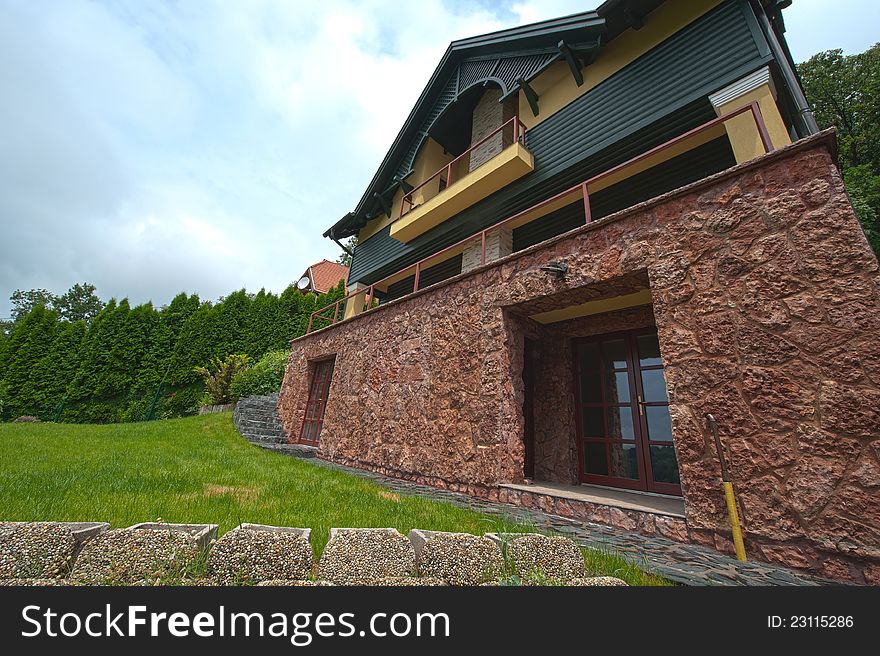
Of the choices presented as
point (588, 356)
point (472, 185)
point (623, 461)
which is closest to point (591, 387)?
point (588, 356)

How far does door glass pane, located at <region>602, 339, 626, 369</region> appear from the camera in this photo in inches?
209

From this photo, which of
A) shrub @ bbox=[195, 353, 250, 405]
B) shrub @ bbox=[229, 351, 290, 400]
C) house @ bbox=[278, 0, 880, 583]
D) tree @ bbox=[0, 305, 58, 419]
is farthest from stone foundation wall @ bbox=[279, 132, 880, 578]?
tree @ bbox=[0, 305, 58, 419]

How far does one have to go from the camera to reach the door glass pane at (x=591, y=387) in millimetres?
5418

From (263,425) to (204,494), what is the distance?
22.4ft

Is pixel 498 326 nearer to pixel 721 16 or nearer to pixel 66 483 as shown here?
pixel 66 483

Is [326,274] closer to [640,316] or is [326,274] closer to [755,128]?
[640,316]

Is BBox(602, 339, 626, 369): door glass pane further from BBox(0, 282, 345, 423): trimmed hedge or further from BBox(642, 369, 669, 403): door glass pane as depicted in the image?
BBox(0, 282, 345, 423): trimmed hedge

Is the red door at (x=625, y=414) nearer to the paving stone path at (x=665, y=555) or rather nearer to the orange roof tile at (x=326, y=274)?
the paving stone path at (x=665, y=555)

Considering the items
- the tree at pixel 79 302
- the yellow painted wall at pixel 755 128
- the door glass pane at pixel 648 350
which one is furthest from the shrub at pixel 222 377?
the tree at pixel 79 302

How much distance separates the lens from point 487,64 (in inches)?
375

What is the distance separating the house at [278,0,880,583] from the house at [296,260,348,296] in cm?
1475

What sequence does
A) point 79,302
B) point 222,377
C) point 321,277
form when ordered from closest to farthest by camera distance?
point 222,377
point 321,277
point 79,302

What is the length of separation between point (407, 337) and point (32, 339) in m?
17.5

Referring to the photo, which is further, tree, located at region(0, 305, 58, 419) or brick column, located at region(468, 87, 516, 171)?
tree, located at region(0, 305, 58, 419)
